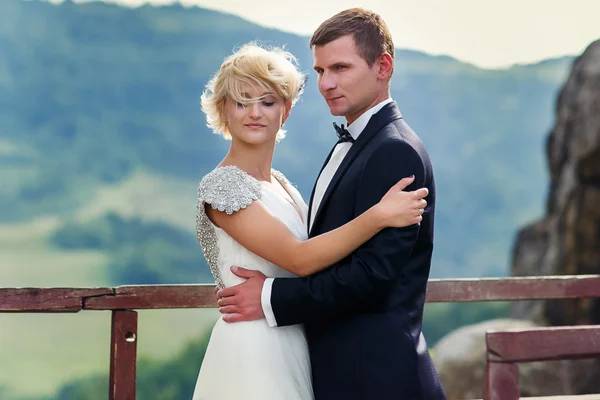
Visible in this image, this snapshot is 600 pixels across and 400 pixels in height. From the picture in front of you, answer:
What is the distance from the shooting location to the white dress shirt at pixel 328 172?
245 centimetres

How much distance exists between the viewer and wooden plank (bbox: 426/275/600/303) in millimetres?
3680

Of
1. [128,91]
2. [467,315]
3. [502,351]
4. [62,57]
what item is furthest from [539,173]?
[502,351]

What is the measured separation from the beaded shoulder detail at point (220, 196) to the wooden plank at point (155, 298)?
58 centimetres

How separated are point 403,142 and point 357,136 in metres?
0.20

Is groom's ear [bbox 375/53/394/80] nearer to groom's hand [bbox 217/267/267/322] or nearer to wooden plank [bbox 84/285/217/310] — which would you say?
groom's hand [bbox 217/267/267/322]

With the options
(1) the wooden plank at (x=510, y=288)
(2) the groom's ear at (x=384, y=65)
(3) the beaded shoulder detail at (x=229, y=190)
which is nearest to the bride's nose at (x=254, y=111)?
(3) the beaded shoulder detail at (x=229, y=190)

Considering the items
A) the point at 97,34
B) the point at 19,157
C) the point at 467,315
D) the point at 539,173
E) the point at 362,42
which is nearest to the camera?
the point at 362,42

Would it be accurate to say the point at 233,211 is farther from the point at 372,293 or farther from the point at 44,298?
the point at 44,298

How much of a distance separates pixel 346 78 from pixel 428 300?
4.64 feet

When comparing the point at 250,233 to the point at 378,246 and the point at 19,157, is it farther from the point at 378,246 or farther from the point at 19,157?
the point at 19,157

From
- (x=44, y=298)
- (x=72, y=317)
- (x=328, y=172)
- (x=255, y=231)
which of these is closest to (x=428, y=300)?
(x=328, y=172)

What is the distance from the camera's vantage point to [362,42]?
2482mm

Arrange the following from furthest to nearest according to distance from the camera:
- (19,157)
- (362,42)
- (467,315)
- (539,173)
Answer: (539,173) < (467,315) < (19,157) < (362,42)

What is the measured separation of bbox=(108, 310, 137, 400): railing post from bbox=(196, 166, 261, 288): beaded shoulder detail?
0.66 m
